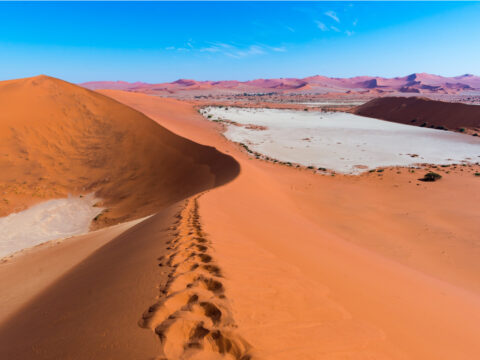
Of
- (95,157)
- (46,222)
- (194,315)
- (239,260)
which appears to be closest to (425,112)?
(95,157)

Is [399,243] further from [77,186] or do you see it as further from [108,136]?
[108,136]

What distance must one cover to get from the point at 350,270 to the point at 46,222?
11.8m

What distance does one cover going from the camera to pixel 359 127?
3159 centimetres

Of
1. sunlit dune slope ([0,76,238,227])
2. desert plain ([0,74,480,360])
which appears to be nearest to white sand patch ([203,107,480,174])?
desert plain ([0,74,480,360])

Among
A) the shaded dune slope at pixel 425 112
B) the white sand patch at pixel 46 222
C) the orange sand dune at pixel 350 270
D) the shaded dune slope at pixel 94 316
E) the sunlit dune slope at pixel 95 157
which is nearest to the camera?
the shaded dune slope at pixel 94 316

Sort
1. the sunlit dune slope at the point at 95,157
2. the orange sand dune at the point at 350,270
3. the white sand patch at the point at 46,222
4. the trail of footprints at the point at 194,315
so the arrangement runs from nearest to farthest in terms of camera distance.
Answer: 1. the trail of footprints at the point at 194,315
2. the orange sand dune at the point at 350,270
3. the white sand patch at the point at 46,222
4. the sunlit dune slope at the point at 95,157

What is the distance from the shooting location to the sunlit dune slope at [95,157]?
12.7 meters

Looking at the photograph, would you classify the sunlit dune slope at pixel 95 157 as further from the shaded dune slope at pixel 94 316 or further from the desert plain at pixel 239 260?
the shaded dune slope at pixel 94 316

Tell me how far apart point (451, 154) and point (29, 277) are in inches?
972

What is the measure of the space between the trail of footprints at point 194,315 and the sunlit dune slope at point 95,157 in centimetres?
796

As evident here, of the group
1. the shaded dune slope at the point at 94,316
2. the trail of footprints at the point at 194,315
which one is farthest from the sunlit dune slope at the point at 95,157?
the trail of footprints at the point at 194,315

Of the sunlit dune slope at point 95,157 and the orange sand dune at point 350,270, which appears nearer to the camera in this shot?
the orange sand dune at point 350,270

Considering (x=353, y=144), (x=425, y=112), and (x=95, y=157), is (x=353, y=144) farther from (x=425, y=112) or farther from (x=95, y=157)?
(x=425, y=112)

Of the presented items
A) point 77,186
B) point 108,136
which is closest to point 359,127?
point 108,136
